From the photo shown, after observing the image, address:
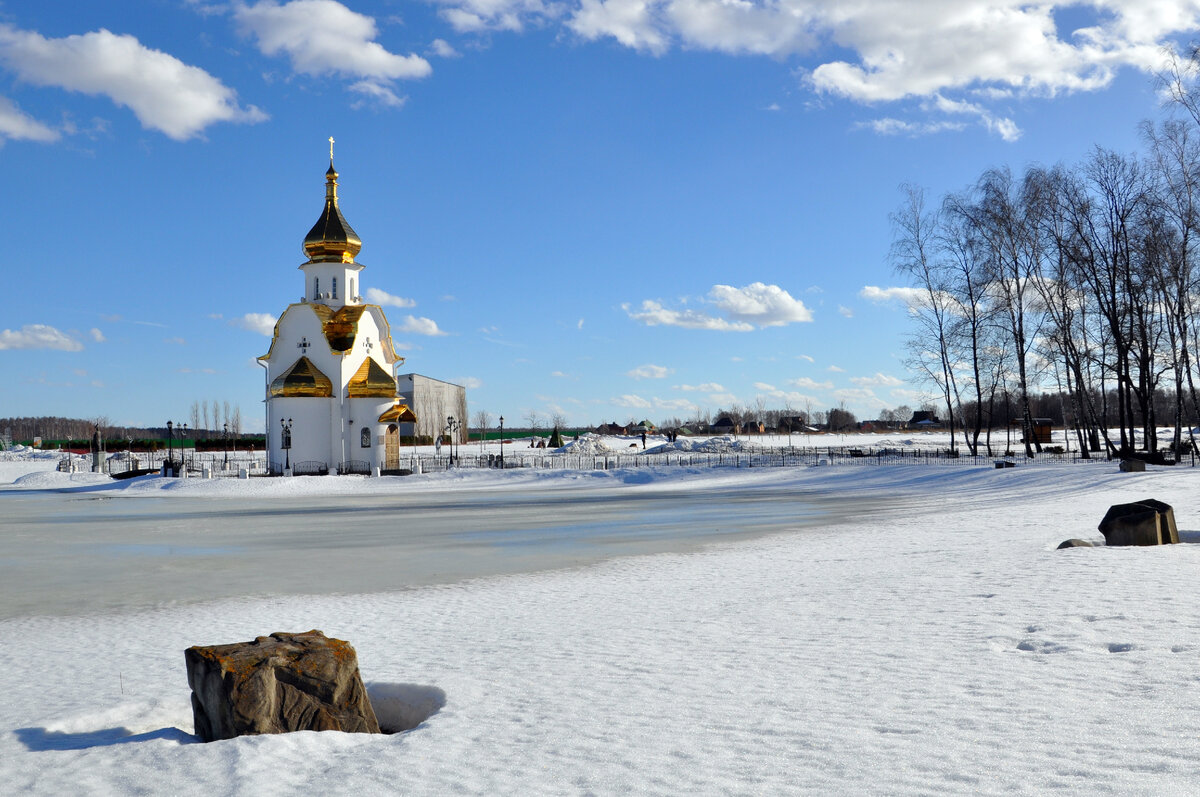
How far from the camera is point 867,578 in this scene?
10742 mm

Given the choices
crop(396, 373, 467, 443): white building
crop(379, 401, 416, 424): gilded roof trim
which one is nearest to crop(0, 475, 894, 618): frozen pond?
crop(379, 401, 416, 424): gilded roof trim

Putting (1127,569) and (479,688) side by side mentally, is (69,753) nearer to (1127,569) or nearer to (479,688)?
(479,688)

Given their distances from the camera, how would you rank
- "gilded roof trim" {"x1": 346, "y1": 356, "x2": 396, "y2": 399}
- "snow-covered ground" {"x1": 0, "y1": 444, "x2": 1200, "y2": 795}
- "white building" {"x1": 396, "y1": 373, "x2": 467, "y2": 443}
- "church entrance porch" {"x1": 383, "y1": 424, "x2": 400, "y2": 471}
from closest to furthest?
"snow-covered ground" {"x1": 0, "y1": 444, "x2": 1200, "y2": 795}
"gilded roof trim" {"x1": 346, "y1": 356, "x2": 396, "y2": 399}
"church entrance porch" {"x1": 383, "y1": 424, "x2": 400, "y2": 471}
"white building" {"x1": 396, "y1": 373, "x2": 467, "y2": 443}

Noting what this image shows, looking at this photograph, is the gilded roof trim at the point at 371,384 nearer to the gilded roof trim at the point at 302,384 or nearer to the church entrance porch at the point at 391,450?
the gilded roof trim at the point at 302,384

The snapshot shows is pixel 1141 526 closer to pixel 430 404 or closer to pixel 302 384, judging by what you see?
pixel 302 384

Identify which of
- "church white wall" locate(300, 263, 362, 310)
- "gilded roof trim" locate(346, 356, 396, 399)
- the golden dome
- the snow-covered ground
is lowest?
the snow-covered ground

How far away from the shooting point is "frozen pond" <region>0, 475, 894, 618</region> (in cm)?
1218

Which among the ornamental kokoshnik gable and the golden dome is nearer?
the ornamental kokoshnik gable

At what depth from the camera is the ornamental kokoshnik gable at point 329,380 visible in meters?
45.7

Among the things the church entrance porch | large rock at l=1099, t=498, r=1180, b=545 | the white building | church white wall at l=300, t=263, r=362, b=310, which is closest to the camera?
large rock at l=1099, t=498, r=1180, b=545

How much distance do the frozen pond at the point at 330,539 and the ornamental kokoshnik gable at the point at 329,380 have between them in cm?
1448

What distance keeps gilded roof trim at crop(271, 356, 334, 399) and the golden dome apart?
21.0 ft

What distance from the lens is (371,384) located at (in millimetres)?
46531

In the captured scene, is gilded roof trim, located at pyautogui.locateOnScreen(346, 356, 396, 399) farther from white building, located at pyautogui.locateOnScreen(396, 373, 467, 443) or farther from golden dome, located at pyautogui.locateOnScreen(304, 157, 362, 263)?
white building, located at pyautogui.locateOnScreen(396, 373, 467, 443)
